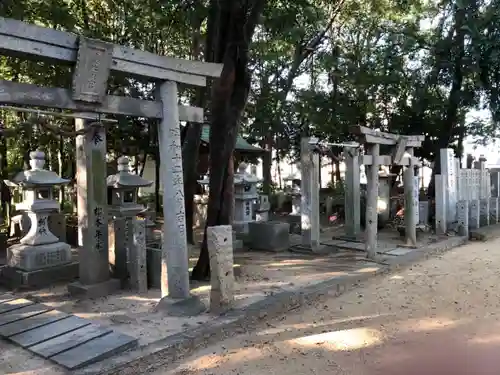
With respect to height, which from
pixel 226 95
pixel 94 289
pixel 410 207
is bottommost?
pixel 94 289

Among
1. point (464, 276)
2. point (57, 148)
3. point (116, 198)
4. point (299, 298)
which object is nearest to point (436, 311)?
point (299, 298)

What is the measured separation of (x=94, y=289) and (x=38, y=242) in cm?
178

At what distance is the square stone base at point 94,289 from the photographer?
246 inches

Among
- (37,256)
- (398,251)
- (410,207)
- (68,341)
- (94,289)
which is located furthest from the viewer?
(410,207)

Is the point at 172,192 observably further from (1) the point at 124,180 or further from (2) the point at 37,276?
(1) the point at 124,180

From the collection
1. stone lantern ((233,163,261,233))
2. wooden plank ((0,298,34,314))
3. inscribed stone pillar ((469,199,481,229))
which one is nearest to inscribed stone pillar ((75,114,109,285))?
wooden plank ((0,298,34,314))

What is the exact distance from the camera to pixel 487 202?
45.5 feet

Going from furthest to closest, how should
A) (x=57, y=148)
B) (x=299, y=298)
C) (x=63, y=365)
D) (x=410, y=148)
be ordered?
(x=57, y=148), (x=410, y=148), (x=299, y=298), (x=63, y=365)

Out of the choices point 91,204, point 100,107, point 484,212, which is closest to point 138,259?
point 91,204

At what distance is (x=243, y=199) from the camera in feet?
41.1

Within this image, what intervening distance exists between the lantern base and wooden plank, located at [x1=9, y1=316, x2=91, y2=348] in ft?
8.05

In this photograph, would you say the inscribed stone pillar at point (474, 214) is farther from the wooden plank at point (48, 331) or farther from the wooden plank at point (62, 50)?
the wooden plank at point (48, 331)

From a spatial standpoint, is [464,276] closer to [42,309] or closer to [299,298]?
[299,298]

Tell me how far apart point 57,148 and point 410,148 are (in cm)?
1166
